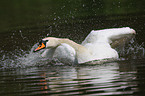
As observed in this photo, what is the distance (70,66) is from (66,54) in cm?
34

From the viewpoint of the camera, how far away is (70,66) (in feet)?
29.9

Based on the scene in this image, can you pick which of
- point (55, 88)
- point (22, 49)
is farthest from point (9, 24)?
point (55, 88)

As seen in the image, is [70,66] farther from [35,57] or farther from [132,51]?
[132,51]

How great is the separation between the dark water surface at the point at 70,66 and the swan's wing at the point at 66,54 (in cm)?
17

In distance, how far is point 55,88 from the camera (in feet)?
22.0

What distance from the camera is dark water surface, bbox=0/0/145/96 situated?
6.65 meters

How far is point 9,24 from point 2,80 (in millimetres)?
9653

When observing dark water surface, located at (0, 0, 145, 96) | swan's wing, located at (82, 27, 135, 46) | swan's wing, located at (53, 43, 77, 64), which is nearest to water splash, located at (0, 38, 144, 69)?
dark water surface, located at (0, 0, 145, 96)

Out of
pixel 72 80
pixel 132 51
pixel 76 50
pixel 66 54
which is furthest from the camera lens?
pixel 132 51

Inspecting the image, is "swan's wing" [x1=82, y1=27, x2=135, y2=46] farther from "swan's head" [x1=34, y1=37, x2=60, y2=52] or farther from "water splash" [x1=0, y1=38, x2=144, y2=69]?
"swan's head" [x1=34, y1=37, x2=60, y2=52]

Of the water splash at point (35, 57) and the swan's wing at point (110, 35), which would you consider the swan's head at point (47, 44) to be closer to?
the water splash at point (35, 57)

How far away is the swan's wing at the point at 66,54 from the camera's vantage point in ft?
29.4

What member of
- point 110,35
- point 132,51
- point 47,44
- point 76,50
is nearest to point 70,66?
point 76,50

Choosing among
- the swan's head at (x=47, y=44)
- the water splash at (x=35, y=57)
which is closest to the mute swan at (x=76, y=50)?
the swan's head at (x=47, y=44)
